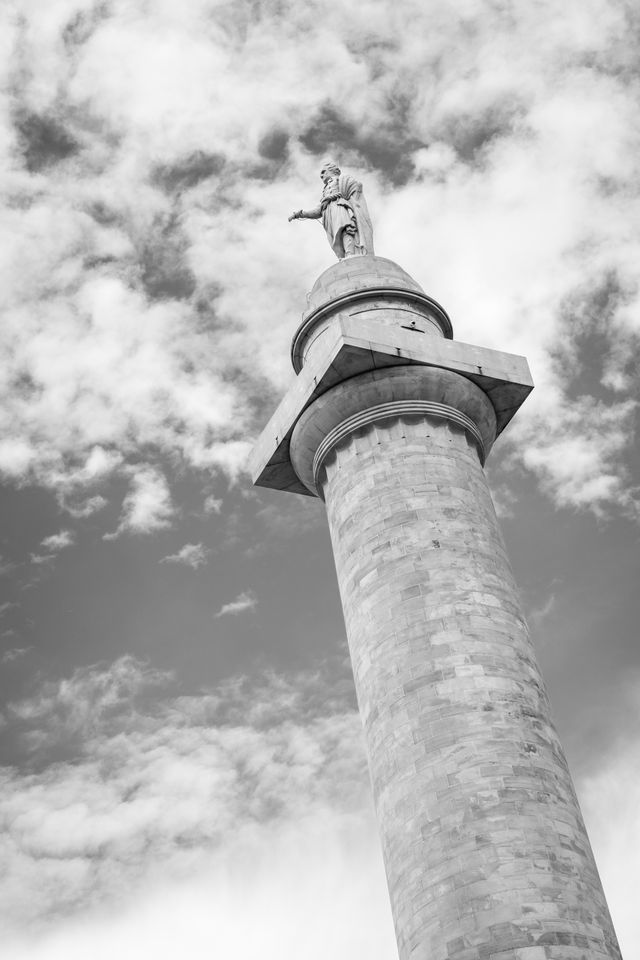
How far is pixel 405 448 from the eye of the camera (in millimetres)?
21562

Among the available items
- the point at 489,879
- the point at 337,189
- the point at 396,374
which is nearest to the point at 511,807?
the point at 489,879

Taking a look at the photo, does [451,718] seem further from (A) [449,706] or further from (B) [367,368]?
(B) [367,368]

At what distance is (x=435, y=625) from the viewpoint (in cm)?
1877

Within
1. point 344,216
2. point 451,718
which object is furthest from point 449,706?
point 344,216

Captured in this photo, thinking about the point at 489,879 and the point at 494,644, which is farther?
the point at 494,644

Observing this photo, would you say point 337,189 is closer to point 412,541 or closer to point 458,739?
point 412,541

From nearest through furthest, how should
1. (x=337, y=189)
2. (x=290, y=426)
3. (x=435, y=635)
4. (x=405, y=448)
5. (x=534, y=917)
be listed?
(x=534, y=917) → (x=435, y=635) → (x=405, y=448) → (x=290, y=426) → (x=337, y=189)

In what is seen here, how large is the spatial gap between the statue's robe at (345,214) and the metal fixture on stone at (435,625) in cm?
145

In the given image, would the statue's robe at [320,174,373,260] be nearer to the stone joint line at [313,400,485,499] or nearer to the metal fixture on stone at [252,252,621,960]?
the metal fixture on stone at [252,252,621,960]

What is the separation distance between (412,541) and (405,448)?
92.9 inches

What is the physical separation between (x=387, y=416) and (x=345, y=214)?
809 cm

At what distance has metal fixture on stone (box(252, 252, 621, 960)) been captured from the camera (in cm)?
1595

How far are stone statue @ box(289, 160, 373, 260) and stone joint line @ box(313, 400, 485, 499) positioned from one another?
6.28 meters

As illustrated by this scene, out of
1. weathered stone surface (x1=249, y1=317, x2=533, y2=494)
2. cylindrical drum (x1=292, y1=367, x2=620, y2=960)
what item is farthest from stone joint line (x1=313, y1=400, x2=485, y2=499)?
weathered stone surface (x1=249, y1=317, x2=533, y2=494)
